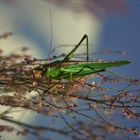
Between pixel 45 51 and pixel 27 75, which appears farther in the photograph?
pixel 45 51

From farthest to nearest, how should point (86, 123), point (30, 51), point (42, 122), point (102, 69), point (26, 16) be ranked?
point (26, 16) < point (30, 51) < point (42, 122) < point (86, 123) < point (102, 69)

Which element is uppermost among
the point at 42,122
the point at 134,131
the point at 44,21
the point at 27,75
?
the point at 44,21

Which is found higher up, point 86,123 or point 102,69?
point 102,69

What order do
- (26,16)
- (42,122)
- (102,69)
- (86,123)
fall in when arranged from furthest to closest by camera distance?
(26,16)
(42,122)
(86,123)
(102,69)

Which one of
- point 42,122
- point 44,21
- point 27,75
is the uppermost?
point 44,21

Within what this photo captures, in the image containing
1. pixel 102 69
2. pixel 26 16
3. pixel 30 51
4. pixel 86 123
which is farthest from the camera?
pixel 26 16

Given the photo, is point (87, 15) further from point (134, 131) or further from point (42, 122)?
point (134, 131)

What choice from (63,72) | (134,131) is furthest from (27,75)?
(134,131)

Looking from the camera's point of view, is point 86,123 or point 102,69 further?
point 86,123

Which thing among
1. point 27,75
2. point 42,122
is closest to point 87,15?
point 42,122

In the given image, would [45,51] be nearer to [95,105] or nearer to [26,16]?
[26,16]
